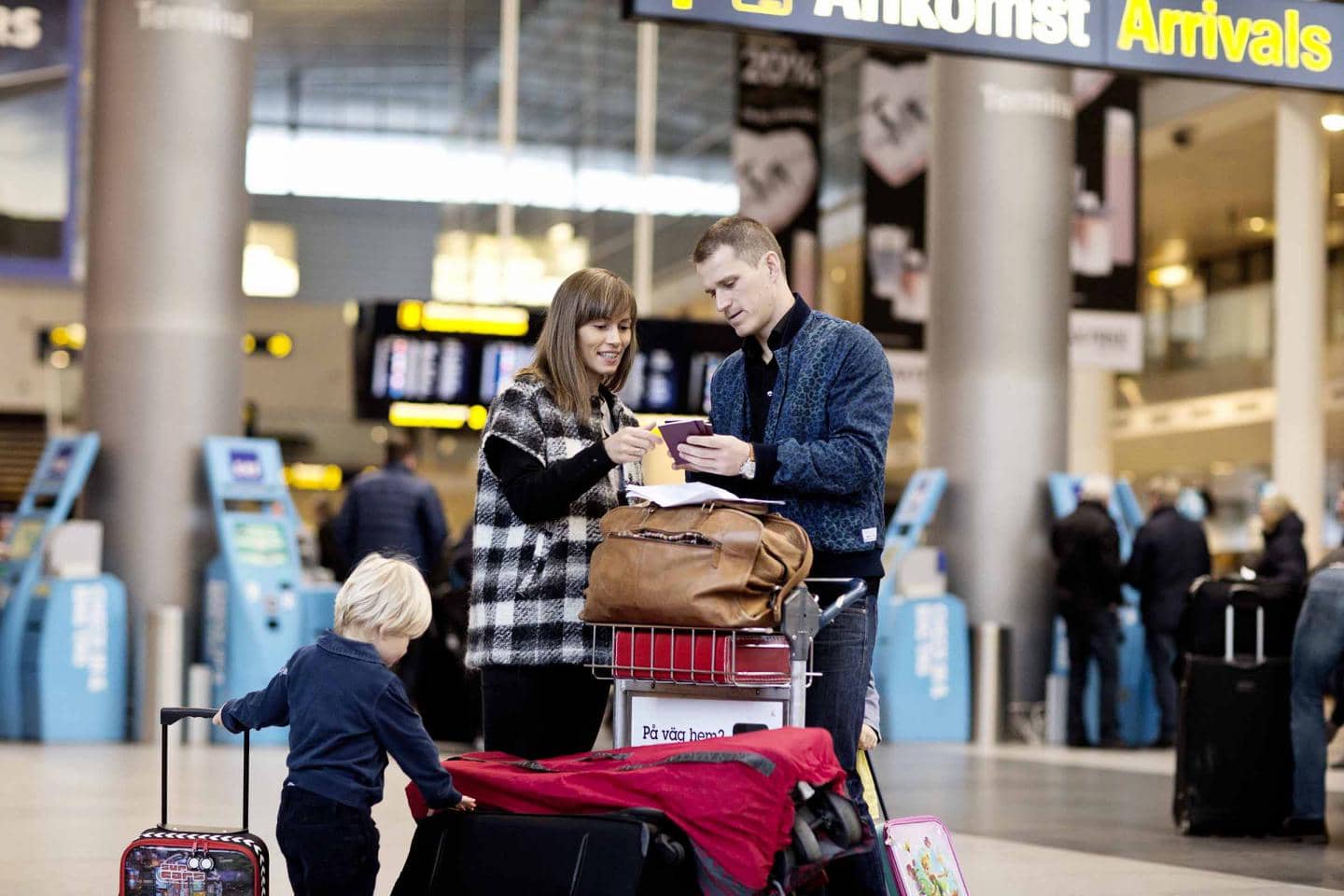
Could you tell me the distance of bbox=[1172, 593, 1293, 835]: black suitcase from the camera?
7.60 m

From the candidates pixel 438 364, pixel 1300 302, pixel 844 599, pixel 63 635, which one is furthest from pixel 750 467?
pixel 1300 302

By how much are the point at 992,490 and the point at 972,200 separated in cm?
192

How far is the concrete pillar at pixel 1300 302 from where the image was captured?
15.6 metres

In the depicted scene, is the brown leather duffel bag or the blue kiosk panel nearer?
the brown leather duffel bag

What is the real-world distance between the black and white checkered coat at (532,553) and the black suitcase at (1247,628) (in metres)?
4.24

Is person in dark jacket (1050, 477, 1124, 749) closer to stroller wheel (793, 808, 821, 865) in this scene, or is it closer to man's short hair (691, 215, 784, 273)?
man's short hair (691, 215, 784, 273)

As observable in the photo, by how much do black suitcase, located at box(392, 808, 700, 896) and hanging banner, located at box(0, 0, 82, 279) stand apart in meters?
8.47

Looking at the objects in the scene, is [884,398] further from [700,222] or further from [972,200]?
[700,222]

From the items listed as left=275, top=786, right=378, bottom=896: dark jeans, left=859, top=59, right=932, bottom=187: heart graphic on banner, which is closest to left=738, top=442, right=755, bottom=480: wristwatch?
left=275, top=786, right=378, bottom=896: dark jeans

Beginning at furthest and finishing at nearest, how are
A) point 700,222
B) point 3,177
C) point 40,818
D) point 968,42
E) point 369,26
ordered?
point 700,222 < point 369,26 < point 3,177 < point 40,818 < point 968,42

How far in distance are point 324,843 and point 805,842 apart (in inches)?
40.6

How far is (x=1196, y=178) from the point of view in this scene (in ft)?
75.2

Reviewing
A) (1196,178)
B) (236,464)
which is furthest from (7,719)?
(1196,178)

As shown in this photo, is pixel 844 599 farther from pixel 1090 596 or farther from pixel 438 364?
pixel 438 364
